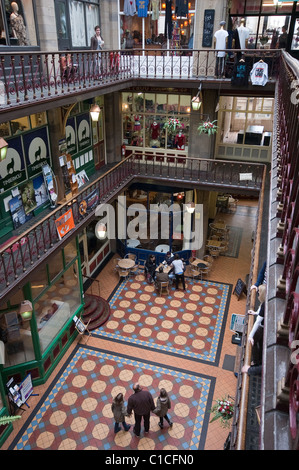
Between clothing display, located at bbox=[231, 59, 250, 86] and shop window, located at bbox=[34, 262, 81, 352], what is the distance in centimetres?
766

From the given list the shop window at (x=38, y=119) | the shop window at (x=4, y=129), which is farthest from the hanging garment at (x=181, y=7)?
the shop window at (x=4, y=129)

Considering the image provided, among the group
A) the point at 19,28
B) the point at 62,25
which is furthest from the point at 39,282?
the point at 62,25

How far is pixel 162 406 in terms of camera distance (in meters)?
8.07

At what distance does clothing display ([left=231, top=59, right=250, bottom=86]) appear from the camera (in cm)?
1130

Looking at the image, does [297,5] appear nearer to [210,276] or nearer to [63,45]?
[63,45]

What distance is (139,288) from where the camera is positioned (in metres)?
13.8

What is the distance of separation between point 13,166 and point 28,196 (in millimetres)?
1033

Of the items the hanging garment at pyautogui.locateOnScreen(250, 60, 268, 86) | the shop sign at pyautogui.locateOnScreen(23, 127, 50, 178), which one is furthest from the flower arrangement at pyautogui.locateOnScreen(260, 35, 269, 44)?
the shop sign at pyautogui.locateOnScreen(23, 127, 50, 178)

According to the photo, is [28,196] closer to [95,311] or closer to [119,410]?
[95,311]

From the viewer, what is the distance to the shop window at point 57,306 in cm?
1012

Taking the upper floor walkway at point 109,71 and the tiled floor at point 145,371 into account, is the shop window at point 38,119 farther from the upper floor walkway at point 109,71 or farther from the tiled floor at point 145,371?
the tiled floor at point 145,371

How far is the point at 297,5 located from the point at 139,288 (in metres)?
11.2

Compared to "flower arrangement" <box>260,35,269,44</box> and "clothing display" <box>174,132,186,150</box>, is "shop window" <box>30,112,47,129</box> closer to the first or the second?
"clothing display" <box>174,132,186,150</box>

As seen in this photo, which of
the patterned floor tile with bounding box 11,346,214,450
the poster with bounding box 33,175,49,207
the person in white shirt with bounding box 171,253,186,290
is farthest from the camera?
the person in white shirt with bounding box 171,253,186,290
